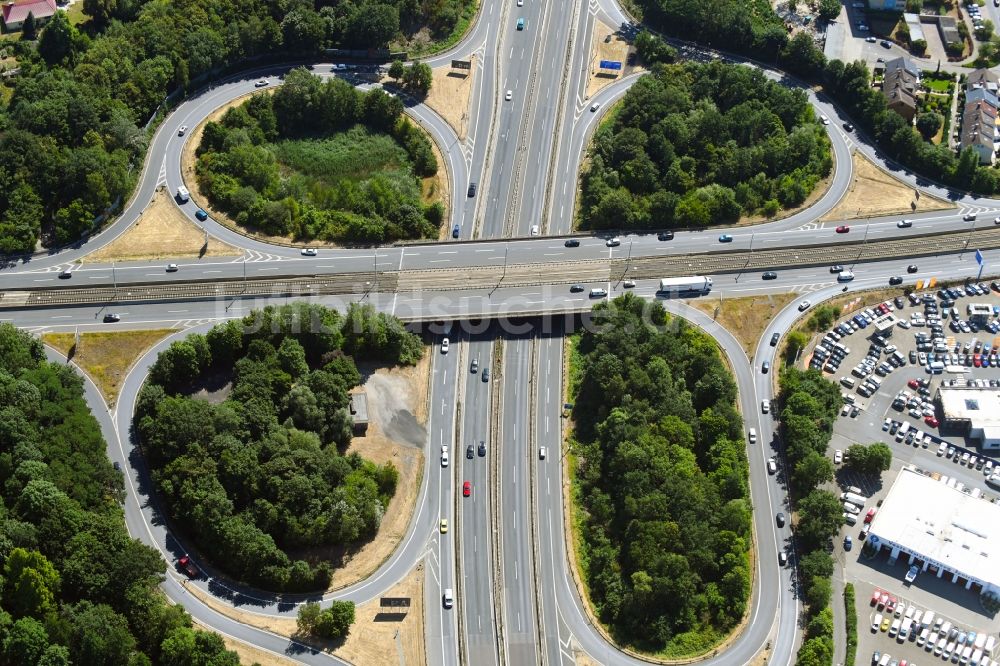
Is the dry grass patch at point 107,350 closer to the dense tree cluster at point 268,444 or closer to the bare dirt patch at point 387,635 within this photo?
the dense tree cluster at point 268,444

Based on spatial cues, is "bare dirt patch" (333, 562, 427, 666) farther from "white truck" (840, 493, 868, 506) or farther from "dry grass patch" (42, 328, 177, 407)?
"white truck" (840, 493, 868, 506)

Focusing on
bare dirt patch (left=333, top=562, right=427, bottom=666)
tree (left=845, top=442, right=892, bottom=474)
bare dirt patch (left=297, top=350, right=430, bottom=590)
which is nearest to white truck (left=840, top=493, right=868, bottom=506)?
tree (left=845, top=442, right=892, bottom=474)

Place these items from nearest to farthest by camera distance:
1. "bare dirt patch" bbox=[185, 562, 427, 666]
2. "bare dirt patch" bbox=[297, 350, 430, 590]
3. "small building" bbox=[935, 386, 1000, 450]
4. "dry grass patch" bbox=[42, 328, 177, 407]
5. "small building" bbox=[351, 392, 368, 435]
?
1. "bare dirt patch" bbox=[185, 562, 427, 666]
2. "bare dirt patch" bbox=[297, 350, 430, 590]
3. "small building" bbox=[351, 392, 368, 435]
4. "dry grass patch" bbox=[42, 328, 177, 407]
5. "small building" bbox=[935, 386, 1000, 450]

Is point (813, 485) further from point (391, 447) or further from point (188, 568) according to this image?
point (188, 568)

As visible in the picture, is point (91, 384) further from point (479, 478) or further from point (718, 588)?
point (718, 588)

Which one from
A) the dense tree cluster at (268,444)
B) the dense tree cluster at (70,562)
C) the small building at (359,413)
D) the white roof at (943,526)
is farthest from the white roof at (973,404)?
the dense tree cluster at (70,562)
